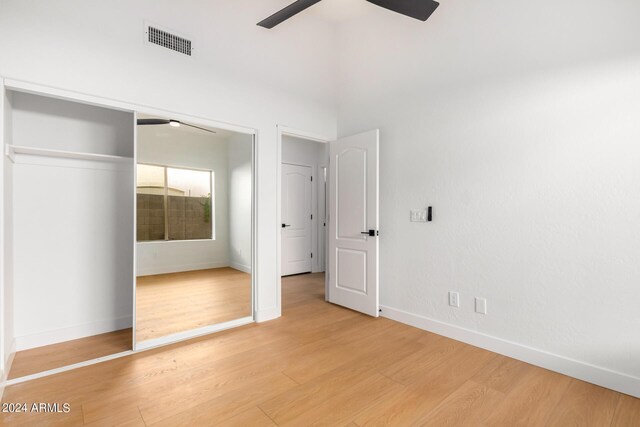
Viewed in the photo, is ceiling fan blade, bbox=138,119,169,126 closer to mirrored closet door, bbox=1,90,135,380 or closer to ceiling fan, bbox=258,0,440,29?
mirrored closet door, bbox=1,90,135,380

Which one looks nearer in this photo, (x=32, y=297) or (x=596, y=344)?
(x=596, y=344)

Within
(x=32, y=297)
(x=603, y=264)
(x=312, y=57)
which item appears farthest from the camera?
(x=312, y=57)

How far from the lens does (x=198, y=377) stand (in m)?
2.34

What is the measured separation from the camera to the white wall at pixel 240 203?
347 centimetres

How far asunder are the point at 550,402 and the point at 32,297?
4.17 m

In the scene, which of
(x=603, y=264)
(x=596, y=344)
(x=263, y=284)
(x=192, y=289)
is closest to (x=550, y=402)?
(x=596, y=344)

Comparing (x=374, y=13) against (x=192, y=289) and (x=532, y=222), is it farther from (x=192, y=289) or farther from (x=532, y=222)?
(x=192, y=289)

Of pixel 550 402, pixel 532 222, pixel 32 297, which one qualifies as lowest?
pixel 550 402

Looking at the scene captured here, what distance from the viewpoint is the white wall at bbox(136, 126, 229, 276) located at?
2.92m

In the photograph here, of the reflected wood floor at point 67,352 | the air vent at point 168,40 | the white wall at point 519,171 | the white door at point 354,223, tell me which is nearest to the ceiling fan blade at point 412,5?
the white wall at point 519,171

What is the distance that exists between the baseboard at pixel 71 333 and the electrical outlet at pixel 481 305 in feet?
11.5

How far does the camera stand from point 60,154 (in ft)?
9.25

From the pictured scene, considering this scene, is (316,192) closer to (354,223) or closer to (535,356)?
(354,223)

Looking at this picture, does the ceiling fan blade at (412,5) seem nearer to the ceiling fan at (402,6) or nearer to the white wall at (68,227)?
the ceiling fan at (402,6)
